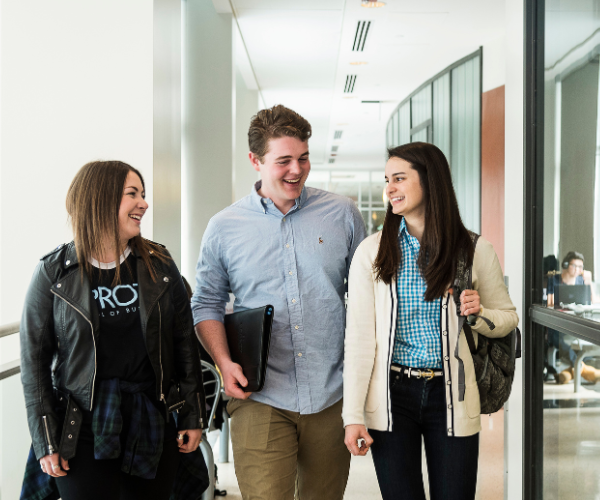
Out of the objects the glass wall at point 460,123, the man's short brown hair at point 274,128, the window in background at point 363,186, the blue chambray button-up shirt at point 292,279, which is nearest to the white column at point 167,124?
the blue chambray button-up shirt at point 292,279

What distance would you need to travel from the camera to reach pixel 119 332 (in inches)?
69.9

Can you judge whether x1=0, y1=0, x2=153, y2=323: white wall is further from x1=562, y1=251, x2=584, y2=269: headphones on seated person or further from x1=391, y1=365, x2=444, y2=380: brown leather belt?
x1=562, y1=251, x2=584, y2=269: headphones on seated person

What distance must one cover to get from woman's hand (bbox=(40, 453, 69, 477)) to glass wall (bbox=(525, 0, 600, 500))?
5.22 feet

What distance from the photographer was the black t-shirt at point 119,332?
5.77ft

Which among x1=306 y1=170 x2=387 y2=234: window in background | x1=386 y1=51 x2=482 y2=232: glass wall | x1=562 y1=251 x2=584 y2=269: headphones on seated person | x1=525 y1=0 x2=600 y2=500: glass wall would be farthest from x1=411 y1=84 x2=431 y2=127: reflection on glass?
x1=306 y1=170 x2=387 y2=234: window in background

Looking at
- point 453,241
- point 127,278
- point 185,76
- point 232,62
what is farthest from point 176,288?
point 232,62

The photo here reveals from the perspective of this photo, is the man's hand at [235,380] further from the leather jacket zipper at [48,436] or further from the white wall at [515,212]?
the white wall at [515,212]

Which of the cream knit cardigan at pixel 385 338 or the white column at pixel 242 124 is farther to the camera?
the white column at pixel 242 124

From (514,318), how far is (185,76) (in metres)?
4.46

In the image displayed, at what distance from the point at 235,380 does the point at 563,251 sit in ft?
4.27

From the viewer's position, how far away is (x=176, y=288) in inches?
75.3

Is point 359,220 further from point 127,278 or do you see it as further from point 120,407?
point 120,407

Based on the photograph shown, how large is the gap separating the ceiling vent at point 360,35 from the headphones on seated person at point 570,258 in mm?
Result: 4714

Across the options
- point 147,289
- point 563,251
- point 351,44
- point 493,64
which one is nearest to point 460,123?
point 493,64
